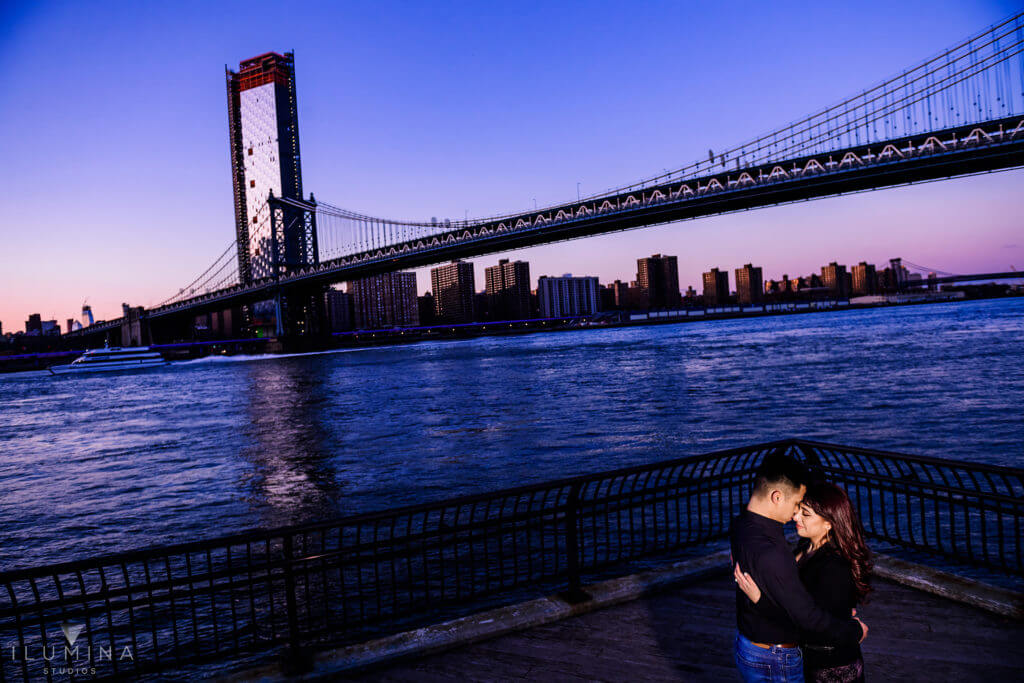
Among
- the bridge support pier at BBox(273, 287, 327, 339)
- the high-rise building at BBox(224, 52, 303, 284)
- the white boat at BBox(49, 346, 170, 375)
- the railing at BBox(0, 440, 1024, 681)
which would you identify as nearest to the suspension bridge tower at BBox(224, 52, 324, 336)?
the high-rise building at BBox(224, 52, 303, 284)

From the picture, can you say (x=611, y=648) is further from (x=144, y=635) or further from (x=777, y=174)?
(x=777, y=174)

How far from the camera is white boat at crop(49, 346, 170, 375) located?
369ft

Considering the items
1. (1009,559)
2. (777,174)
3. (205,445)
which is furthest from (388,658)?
(777,174)

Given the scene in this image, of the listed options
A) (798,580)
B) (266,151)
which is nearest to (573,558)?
(798,580)

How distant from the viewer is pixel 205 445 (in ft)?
80.4

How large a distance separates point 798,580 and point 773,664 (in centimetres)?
50

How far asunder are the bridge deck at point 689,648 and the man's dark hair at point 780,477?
228 centimetres

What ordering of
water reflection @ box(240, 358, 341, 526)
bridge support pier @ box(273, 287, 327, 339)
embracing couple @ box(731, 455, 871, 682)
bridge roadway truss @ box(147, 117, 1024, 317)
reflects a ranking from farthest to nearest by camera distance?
bridge support pier @ box(273, 287, 327, 339) < bridge roadway truss @ box(147, 117, 1024, 317) < water reflection @ box(240, 358, 341, 526) < embracing couple @ box(731, 455, 871, 682)

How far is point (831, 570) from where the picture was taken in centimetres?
280

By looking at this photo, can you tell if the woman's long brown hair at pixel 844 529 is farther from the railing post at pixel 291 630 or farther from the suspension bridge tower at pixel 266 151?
the suspension bridge tower at pixel 266 151

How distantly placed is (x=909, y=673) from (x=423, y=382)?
4715 centimetres

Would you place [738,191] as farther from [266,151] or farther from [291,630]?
[266,151]
